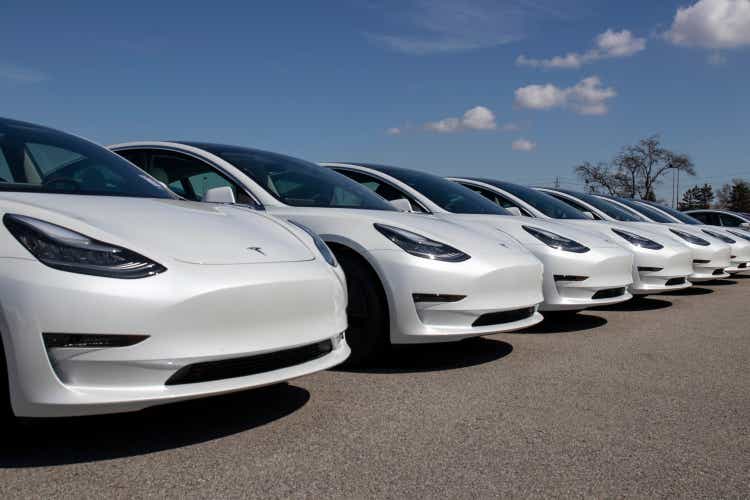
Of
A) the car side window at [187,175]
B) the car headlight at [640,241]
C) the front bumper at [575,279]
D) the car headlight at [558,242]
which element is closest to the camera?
the car side window at [187,175]

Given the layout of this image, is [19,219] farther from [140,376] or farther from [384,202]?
[384,202]

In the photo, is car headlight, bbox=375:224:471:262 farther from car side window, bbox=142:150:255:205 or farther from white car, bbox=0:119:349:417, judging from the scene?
car side window, bbox=142:150:255:205

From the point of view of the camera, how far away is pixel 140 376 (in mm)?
2469

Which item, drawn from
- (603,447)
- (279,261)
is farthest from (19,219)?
(603,447)

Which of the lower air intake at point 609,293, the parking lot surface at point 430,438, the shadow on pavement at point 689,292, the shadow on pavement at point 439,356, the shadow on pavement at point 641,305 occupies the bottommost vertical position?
the parking lot surface at point 430,438

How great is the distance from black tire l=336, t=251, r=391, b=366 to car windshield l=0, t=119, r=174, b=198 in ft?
3.70

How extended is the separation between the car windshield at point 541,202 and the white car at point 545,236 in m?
1.23

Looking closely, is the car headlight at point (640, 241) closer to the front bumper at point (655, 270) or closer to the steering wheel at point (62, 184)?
the front bumper at point (655, 270)

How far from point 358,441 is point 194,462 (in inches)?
25.6

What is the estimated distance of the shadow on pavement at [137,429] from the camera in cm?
258

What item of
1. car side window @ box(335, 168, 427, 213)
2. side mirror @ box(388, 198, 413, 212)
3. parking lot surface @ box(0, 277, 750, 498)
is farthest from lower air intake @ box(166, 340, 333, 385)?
car side window @ box(335, 168, 427, 213)

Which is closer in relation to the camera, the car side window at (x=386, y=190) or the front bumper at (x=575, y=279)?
the front bumper at (x=575, y=279)

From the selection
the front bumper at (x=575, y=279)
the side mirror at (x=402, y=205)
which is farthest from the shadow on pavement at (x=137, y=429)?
the front bumper at (x=575, y=279)

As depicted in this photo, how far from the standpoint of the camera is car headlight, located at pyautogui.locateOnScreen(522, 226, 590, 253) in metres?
5.56
